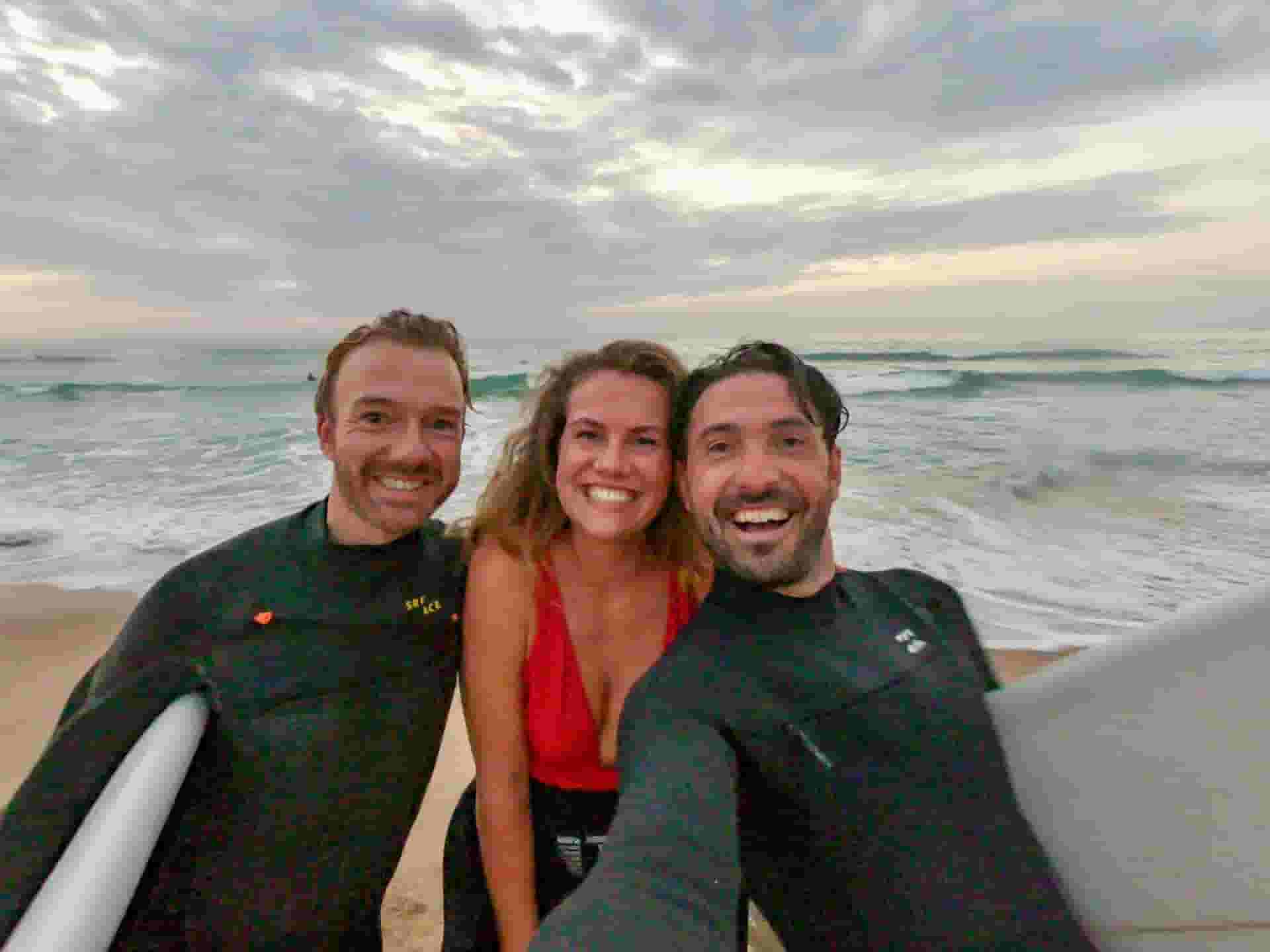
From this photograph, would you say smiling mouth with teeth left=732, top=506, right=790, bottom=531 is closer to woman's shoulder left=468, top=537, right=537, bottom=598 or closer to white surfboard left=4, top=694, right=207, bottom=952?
woman's shoulder left=468, top=537, right=537, bottom=598

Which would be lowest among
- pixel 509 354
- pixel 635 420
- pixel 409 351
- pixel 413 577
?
pixel 509 354

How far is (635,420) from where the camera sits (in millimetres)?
2121

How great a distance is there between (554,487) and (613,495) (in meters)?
0.30

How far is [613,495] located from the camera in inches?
81.5

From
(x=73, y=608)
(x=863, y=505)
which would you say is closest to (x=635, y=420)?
(x=73, y=608)

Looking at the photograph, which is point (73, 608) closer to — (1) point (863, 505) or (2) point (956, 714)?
(2) point (956, 714)

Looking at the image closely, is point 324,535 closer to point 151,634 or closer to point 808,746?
point 151,634

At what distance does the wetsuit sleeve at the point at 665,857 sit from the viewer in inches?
42.6

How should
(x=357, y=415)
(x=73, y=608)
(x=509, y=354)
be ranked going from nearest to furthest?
(x=357, y=415)
(x=73, y=608)
(x=509, y=354)

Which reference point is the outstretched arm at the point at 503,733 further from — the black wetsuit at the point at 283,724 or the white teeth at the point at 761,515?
the white teeth at the point at 761,515

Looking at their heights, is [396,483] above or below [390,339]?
below

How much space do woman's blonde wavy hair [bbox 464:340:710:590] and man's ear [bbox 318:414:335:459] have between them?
470 millimetres

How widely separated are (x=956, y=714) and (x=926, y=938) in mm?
499

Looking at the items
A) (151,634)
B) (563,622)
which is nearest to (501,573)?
(563,622)
